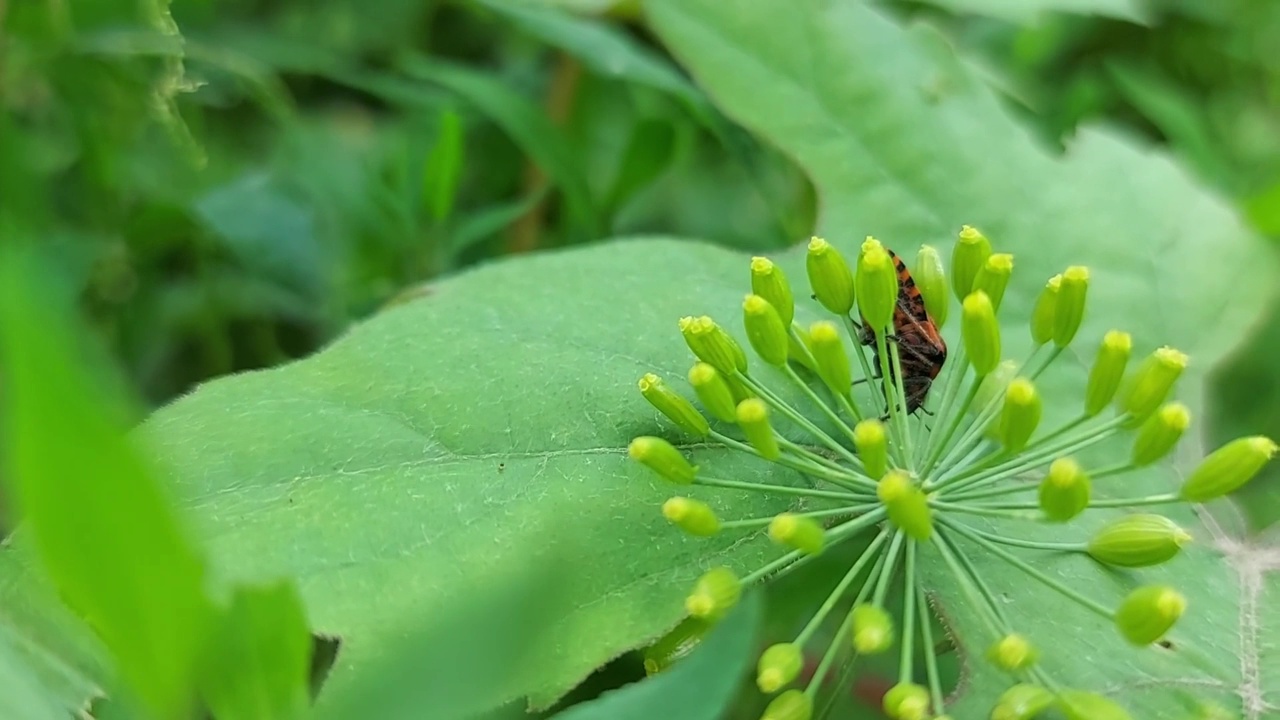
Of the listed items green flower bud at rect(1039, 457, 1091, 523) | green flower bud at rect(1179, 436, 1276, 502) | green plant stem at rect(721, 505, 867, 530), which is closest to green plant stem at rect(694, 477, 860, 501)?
green plant stem at rect(721, 505, 867, 530)

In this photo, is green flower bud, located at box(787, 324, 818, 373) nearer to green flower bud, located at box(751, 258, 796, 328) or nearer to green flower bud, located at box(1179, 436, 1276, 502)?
green flower bud, located at box(751, 258, 796, 328)

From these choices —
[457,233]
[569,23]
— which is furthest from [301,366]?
[569,23]

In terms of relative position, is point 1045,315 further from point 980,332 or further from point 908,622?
point 908,622

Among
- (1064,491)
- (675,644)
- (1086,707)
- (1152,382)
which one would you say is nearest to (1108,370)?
(1152,382)

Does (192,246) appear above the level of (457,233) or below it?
below

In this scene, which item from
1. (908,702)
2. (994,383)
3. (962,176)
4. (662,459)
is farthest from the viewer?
(962,176)

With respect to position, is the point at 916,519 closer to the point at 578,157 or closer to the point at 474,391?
the point at 474,391
